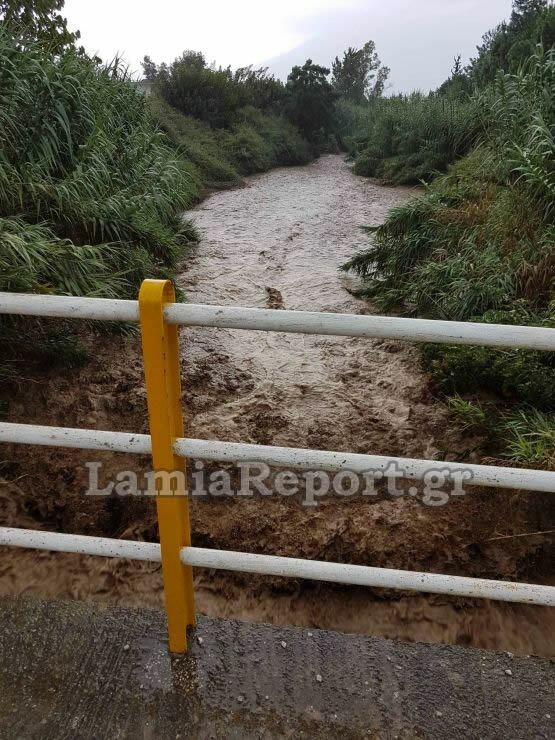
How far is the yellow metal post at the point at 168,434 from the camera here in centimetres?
119

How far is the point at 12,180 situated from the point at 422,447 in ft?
10.7

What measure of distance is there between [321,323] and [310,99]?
15244 millimetres

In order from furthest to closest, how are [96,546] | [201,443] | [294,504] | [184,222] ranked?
[184,222], [294,504], [96,546], [201,443]

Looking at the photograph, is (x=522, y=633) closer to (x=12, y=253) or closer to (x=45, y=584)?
(x=45, y=584)

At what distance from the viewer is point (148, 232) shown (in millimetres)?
4520

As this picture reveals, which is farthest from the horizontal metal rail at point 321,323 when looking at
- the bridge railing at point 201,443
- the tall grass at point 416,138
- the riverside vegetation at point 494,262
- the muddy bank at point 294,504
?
→ the tall grass at point 416,138

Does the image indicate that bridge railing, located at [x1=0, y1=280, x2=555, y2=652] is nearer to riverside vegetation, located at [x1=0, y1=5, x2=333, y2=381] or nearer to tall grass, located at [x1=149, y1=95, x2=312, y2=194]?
riverside vegetation, located at [x1=0, y1=5, x2=333, y2=381]

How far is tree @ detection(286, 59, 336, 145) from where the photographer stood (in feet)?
47.6

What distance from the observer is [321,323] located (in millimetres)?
1184

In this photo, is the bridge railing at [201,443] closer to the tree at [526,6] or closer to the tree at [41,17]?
the tree at [41,17]

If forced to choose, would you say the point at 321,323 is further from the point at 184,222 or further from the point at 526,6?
the point at 526,6

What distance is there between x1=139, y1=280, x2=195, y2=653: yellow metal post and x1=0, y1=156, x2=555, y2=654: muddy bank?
56 cm

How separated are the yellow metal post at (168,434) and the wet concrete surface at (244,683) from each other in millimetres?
148

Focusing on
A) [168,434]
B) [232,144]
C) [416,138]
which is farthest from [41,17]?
[168,434]
